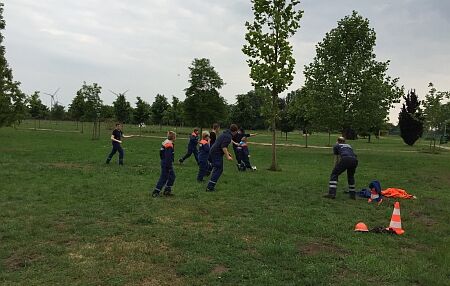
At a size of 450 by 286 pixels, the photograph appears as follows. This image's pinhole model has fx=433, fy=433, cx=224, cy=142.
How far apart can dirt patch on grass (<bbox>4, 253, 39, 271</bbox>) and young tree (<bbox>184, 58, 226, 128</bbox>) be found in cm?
3840

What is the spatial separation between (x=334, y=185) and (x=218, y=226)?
16.4 ft

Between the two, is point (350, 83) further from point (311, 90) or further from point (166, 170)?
point (166, 170)

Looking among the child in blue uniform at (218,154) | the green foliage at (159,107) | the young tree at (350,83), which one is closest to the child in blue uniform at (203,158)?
the child in blue uniform at (218,154)

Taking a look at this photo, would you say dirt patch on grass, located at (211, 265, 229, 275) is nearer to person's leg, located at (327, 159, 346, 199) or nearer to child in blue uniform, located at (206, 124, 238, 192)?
child in blue uniform, located at (206, 124, 238, 192)

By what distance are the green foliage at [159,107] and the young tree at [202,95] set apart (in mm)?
27213

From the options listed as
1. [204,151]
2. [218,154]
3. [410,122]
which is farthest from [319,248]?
[410,122]

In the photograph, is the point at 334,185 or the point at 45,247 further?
the point at 334,185

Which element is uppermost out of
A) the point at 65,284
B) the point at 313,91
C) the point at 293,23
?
the point at 293,23

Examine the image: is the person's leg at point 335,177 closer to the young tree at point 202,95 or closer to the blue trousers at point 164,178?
the blue trousers at point 164,178

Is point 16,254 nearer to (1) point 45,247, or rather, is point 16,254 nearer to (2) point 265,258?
(1) point 45,247

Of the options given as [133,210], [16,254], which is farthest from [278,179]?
[16,254]

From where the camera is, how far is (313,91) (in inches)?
1204

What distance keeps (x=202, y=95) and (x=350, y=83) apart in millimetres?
19176

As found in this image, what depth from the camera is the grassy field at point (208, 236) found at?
6043 millimetres
